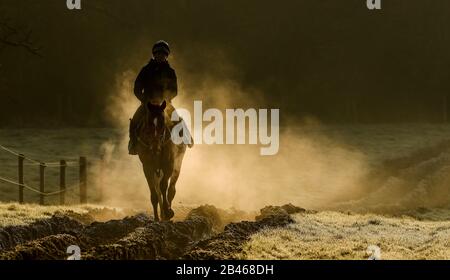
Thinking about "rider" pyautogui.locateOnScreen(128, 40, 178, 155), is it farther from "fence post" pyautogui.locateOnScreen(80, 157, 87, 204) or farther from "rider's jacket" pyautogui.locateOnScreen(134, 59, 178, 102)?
"fence post" pyautogui.locateOnScreen(80, 157, 87, 204)

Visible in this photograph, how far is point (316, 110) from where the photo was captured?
45625 mm

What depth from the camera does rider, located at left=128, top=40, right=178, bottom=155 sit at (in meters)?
13.7

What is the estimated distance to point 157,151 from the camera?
46.5ft

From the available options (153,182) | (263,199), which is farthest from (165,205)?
(263,199)

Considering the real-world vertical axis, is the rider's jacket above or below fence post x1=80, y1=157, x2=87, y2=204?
above

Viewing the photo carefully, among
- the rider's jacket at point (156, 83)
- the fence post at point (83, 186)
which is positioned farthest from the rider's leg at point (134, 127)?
the fence post at point (83, 186)

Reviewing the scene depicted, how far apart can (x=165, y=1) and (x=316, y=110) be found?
443 inches

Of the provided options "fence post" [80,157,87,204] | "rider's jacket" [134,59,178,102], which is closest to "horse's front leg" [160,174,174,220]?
"rider's jacket" [134,59,178,102]

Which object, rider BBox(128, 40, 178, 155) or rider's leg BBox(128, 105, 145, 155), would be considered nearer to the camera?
rider BBox(128, 40, 178, 155)

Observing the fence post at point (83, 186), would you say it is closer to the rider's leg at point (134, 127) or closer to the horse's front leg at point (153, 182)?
the horse's front leg at point (153, 182)

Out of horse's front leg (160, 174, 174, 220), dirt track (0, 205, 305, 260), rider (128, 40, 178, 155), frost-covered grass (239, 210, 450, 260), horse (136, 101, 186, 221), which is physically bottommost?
frost-covered grass (239, 210, 450, 260)

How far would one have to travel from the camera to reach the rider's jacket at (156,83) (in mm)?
13688

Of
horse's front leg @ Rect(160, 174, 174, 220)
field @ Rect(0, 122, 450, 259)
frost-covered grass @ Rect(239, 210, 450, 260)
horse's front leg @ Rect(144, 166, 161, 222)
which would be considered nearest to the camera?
frost-covered grass @ Rect(239, 210, 450, 260)
